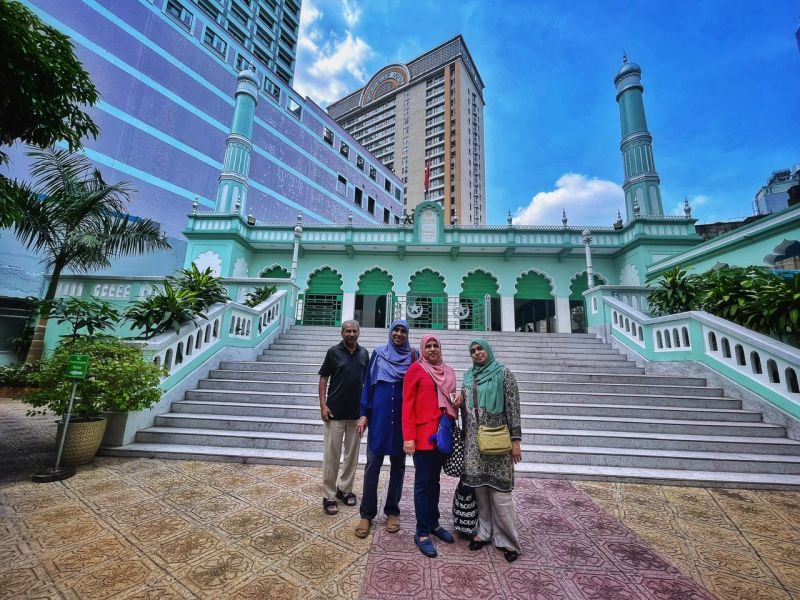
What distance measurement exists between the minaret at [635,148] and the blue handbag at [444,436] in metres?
12.9

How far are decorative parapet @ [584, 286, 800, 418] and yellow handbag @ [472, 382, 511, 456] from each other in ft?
15.9

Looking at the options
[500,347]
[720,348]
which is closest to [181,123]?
[500,347]

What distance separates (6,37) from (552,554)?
643 cm

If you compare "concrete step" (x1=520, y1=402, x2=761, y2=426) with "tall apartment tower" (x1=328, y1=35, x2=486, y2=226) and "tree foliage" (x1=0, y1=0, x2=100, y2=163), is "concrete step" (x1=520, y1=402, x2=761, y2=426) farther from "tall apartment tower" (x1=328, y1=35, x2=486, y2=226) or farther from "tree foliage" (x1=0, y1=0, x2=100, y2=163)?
"tall apartment tower" (x1=328, y1=35, x2=486, y2=226)

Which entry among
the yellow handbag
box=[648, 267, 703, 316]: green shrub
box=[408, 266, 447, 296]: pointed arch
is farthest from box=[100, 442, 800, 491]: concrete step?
box=[408, 266, 447, 296]: pointed arch

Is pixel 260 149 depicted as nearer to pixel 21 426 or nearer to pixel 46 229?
pixel 46 229

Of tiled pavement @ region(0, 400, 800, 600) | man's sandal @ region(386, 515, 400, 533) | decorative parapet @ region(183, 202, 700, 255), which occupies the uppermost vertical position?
decorative parapet @ region(183, 202, 700, 255)

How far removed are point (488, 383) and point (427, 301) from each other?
9875 millimetres

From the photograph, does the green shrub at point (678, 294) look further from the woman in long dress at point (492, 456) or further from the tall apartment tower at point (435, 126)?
the tall apartment tower at point (435, 126)

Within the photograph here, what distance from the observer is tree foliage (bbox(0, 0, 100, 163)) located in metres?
3.12

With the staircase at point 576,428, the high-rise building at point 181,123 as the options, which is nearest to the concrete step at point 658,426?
the staircase at point 576,428

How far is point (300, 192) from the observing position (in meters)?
20.2

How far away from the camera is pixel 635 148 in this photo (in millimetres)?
12469

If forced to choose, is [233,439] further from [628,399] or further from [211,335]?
A: [628,399]
